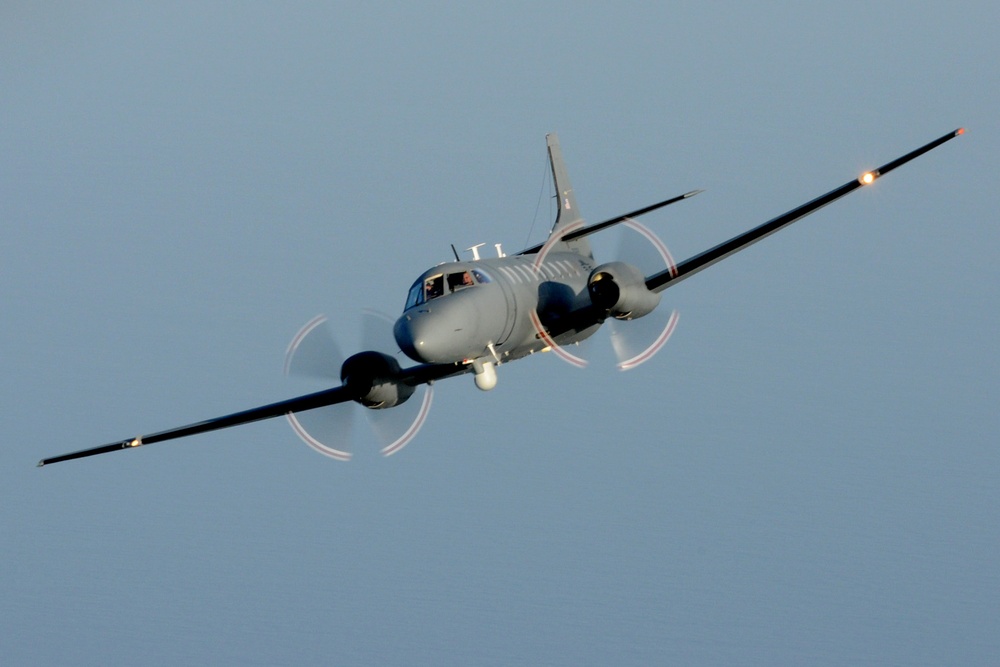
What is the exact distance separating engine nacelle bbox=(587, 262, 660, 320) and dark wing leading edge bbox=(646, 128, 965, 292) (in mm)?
668

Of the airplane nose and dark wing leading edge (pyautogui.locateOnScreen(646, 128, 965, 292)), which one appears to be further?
dark wing leading edge (pyautogui.locateOnScreen(646, 128, 965, 292))

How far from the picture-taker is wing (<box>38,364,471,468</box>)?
35438 millimetres

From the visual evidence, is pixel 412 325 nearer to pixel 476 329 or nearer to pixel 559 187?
pixel 476 329

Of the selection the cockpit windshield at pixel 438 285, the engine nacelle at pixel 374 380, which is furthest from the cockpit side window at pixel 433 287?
the engine nacelle at pixel 374 380

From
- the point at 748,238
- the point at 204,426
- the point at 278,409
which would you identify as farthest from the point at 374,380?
the point at 748,238

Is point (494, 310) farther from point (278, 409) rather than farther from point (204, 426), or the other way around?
point (204, 426)

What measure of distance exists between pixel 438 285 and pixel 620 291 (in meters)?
4.57

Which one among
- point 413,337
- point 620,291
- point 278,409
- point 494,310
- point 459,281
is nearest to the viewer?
point 413,337

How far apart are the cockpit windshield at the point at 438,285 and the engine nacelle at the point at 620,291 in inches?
131

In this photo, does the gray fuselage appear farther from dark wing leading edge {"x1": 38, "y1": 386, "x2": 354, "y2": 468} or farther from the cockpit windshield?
dark wing leading edge {"x1": 38, "y1": 386, "x2": 354, "y2": 468}

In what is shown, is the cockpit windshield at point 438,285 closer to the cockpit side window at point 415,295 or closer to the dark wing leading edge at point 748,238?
the cockpit side window at point 415,295

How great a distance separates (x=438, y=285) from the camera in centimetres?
3222

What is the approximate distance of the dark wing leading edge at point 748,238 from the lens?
33.2 metres

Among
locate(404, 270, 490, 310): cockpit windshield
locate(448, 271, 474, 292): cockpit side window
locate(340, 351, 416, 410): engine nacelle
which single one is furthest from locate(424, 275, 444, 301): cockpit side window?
locate(340, 351, 416, 410): engine nacelle
